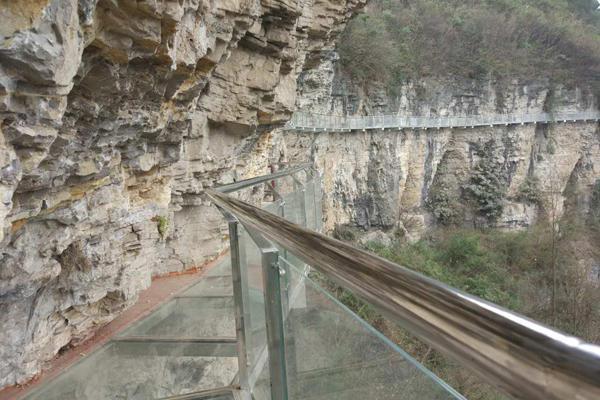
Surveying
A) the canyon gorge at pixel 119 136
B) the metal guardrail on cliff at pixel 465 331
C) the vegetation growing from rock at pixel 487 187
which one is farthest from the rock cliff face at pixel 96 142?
the vegetation growing from rock at pixel 487 187

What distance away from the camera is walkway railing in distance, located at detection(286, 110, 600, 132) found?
16.2m

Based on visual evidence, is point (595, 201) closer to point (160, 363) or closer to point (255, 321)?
point (160, 363)

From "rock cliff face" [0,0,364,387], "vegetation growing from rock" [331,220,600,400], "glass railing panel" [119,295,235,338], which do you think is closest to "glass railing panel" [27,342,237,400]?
"glass railing panel" [119,295,235,338]

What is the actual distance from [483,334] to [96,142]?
11.8 feet

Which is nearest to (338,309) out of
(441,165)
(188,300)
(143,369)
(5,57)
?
(5,57)

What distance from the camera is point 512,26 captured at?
86.2ft

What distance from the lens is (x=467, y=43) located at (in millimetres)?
24406

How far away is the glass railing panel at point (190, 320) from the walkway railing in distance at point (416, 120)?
34.6 feet

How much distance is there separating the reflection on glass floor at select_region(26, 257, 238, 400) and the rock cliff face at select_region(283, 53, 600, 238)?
13.4 meters

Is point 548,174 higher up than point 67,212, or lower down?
lower down

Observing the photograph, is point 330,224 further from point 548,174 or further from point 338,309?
point 338,309

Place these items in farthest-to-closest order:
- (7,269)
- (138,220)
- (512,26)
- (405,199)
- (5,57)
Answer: (512,26)
(405,199)
(138,220)
(7,269)
(5,57)

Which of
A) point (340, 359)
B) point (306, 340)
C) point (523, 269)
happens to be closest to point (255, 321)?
point (306, 340)

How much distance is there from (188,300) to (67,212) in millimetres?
1516
